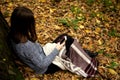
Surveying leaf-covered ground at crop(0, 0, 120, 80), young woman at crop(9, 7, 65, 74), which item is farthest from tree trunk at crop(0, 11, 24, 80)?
leaf-covered ground at crop(0, 0, 120, 80)

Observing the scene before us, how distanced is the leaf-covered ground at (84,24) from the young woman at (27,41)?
0.41m

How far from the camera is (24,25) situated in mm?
3244

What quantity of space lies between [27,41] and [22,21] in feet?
1.02

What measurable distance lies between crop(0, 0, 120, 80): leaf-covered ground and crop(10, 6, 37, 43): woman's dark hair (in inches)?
36.3

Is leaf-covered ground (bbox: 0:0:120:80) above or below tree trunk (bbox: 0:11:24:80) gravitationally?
below

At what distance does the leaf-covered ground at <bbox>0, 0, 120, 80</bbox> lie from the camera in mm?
4468

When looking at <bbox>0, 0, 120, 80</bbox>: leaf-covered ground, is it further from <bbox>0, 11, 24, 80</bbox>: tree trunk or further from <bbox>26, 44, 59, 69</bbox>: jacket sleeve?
<bbox>0, 11, 24, 80</bbox>: tree trunk

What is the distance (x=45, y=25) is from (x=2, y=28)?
5.54 ft

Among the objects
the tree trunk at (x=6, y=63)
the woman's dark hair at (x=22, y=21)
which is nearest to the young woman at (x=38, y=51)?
the woman's dark hair at (x=22, y=21)

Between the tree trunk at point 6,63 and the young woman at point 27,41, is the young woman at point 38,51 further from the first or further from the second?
the tree trunk at point 6,63

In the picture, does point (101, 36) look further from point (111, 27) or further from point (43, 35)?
point (43, 35)

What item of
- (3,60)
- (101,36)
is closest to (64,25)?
(101,36)

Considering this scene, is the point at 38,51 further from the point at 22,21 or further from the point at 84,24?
the point at 84,24

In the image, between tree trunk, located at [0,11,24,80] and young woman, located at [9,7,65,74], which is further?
young woman, located at [9,7,65,74]
